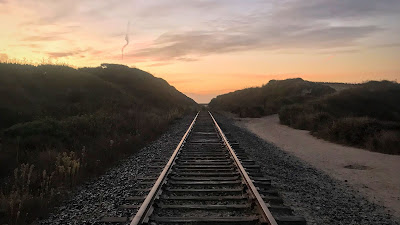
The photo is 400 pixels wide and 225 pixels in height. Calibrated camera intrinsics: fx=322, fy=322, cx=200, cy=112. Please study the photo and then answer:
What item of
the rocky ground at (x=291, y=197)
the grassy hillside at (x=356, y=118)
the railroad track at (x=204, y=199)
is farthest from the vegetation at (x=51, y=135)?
the grassy hillside at (x=356, y=118)

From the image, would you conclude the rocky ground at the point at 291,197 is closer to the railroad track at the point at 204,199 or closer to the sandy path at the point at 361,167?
the railroad track at the point at 204,199

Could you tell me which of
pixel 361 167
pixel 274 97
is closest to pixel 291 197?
pixel 361 167

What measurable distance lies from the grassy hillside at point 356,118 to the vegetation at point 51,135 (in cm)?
944

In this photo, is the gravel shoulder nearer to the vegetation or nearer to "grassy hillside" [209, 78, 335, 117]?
the vegetation

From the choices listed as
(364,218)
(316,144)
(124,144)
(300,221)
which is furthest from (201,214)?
(316,144)

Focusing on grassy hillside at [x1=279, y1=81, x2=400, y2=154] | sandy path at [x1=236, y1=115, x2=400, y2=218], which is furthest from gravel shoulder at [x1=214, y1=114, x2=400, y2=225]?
grassy hillside at [x1=279, y1=81, x2=400, y2=154]

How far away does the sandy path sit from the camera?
6937 millimetres

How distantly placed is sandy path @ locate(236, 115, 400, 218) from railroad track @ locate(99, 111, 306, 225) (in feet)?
8.00

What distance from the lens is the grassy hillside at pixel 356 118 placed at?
1427cm

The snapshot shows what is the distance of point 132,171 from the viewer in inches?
314

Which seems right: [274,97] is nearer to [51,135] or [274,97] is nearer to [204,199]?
[51,135]

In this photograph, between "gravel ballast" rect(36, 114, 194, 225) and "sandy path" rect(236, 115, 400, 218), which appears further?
"sandy path" rect(236, 115, 400, 218)

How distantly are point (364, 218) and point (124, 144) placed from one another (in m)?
8.04

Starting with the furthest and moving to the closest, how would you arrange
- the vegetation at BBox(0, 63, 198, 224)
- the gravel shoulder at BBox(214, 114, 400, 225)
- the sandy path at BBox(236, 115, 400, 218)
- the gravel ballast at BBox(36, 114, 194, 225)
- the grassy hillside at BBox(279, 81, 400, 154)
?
the grassy hillside at BBox(279, 81, 400, 154), the sandy path at BBox(236, 115, 400, 218), the vegetation at BBox(0, 63, 198, 224), the gravel shoulder at BBox(214, 114, 400, 225), the gravel ballast at BBox(36, 114, 194, 225)
